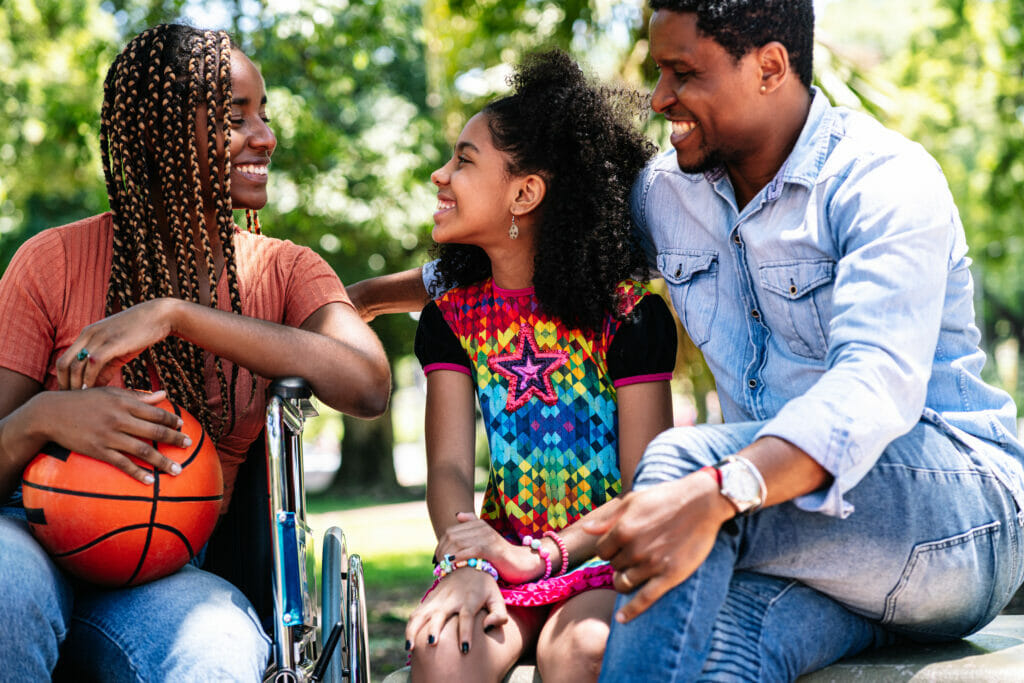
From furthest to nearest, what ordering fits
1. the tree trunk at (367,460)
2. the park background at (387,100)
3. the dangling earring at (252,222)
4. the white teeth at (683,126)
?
the tree trunk at (367,460), the park background at (387,100), the dangling earring at (252,222), the white teeth at (683,126)

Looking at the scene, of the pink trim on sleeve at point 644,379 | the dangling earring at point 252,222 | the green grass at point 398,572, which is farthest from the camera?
the green grass at point 398,572

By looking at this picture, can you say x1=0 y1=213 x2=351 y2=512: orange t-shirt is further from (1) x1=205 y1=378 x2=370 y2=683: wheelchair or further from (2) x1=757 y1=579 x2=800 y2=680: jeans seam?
(2) x1=757 y1=579 x2=800 y2=680: jeans seam

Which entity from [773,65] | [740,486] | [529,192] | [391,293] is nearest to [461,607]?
[740,486]

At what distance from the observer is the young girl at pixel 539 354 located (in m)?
2.48

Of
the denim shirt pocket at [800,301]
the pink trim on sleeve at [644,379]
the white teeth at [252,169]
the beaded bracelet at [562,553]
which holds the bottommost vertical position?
the beaded bracelet at [562,553]

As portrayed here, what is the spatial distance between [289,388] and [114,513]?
0.43 metres

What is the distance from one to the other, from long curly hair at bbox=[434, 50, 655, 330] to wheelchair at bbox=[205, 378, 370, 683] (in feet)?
2.54

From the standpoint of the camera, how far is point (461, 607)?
235cm

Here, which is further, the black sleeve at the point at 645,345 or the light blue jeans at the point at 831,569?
the black sleeve at the point at 645,345

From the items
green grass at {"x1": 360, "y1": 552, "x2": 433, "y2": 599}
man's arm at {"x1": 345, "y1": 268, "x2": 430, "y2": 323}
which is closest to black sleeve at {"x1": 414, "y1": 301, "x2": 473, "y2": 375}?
man's arm at {"x1": 345, "y1": 268, "x2": 430, "y2": 323}

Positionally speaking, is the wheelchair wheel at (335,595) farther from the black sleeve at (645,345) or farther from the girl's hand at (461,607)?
the black sleeve at (645,345)

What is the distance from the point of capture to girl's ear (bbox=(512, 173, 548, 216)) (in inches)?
115

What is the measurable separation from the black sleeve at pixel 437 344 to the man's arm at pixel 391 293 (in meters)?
0.34

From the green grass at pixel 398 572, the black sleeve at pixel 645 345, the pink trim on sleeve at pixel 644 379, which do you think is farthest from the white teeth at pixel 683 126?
the green grass at pixel 398 572
